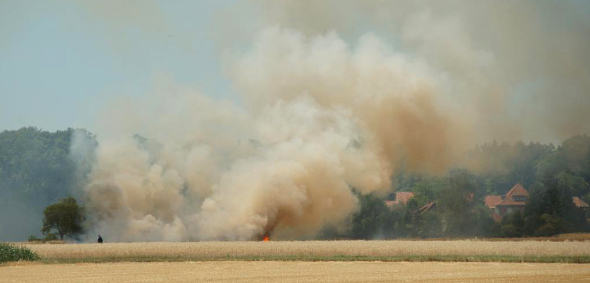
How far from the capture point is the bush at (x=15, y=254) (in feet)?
183

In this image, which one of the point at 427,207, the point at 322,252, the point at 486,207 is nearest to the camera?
the point at 322,252

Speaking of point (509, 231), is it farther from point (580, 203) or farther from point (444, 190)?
point (444, 190)

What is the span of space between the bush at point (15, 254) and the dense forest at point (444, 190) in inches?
1152

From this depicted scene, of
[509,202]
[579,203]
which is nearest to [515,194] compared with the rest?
[509,202]

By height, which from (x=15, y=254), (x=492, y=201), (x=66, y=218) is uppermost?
(x=492, y=201)

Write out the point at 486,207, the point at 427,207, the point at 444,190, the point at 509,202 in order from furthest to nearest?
the point at 509,202 < the point at 427,207 < the point at 486,207 < the point at 444,190

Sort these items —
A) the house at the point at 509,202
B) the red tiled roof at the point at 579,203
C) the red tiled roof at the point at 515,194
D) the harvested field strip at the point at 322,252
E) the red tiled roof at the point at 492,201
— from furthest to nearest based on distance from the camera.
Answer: the red tiled roof at the point at 492,201 → the red tiled roof at the point at 515,194 → the house at the point at 509,202 → the red tiled roof at the point at 579,203 → the harvested field strip at the point at 322,252

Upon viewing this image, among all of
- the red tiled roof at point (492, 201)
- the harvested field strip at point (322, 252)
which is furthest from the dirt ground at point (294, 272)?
the red tiled roof at point (492, 201)

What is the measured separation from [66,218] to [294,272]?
45006 millimetres

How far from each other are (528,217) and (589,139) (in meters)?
13.0

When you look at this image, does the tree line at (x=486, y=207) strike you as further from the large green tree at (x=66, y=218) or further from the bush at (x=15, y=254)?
the bush at (x=15, y=254)

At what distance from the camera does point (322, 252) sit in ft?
188

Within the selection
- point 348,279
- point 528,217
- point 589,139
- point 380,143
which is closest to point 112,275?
point 348,279

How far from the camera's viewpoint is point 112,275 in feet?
141
